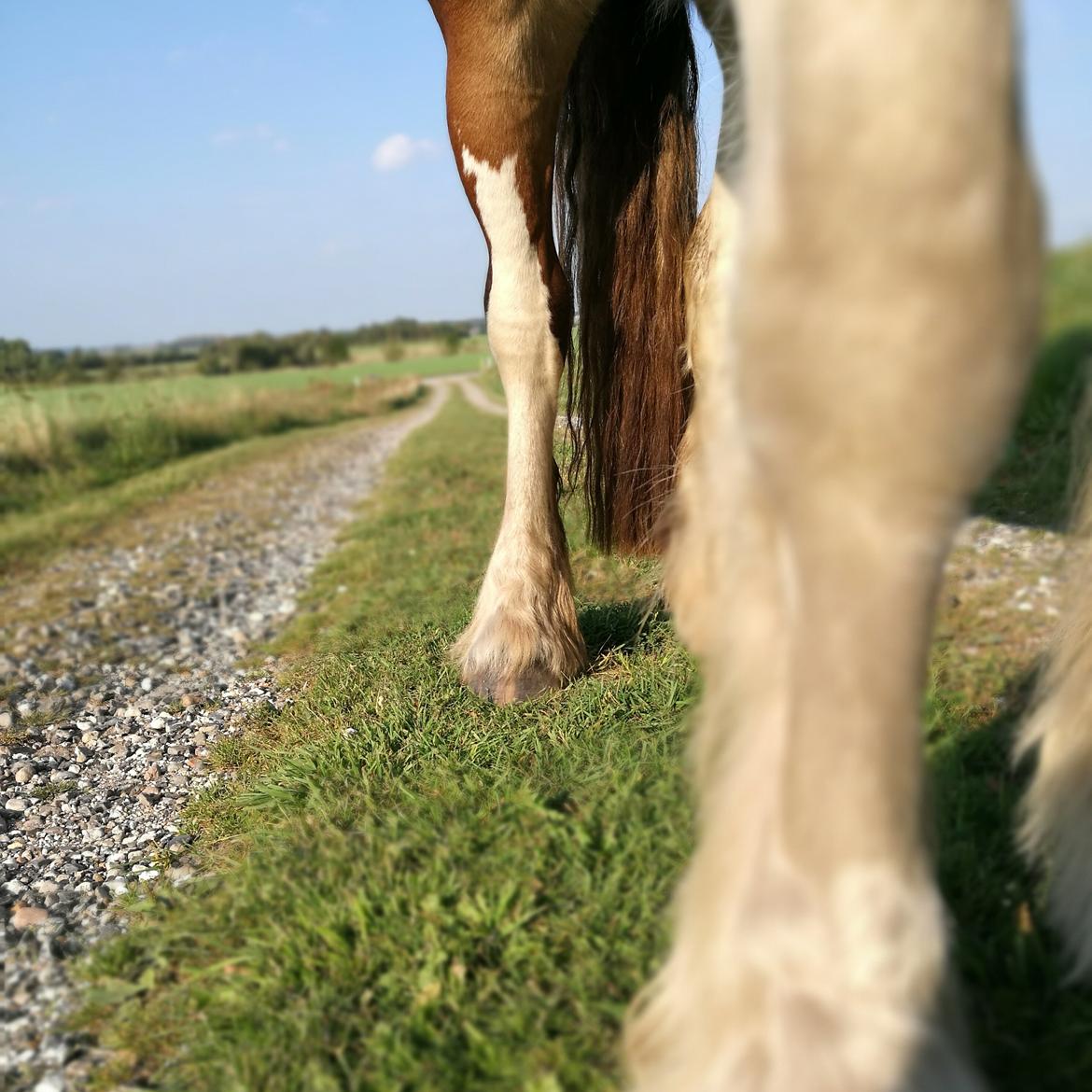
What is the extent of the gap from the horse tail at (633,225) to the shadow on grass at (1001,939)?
1.10 m

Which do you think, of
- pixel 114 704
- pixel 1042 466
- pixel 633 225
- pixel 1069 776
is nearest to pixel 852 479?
pixel 1069 776

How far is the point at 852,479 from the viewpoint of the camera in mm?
926

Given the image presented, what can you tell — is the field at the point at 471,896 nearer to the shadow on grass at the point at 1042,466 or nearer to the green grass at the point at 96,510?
the shadow on grass at the point at 1042,466

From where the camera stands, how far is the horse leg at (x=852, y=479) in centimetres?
89

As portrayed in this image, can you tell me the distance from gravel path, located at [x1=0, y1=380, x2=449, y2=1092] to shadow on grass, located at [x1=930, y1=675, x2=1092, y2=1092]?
4.26 ft

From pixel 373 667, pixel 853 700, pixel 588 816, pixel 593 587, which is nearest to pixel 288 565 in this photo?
pixel 593 587

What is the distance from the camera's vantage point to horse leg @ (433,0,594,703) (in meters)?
2.31

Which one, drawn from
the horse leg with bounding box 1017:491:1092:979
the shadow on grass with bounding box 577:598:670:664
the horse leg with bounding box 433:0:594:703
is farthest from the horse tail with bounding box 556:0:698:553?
the horse leg with bounding box 1017:491:1092:979

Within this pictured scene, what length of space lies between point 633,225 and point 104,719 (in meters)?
2.28

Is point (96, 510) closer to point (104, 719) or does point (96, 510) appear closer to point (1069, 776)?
point (104, 719)

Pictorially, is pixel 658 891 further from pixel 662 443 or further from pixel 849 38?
pixel 662 443

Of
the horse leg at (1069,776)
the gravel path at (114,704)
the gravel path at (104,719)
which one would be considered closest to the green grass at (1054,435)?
the gravel path at (114,704)

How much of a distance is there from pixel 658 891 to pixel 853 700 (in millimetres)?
687

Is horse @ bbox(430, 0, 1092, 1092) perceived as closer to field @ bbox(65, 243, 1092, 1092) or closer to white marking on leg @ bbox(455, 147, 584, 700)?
field @ bbox(65, 243, 1092, 1092)
